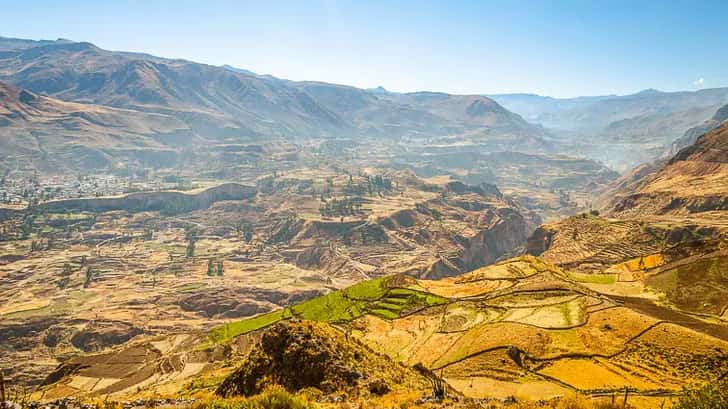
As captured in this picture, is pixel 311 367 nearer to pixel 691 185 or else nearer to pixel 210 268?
Result: pixel 210 268

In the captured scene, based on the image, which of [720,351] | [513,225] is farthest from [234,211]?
[720,351]

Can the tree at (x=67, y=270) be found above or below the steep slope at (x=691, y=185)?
below

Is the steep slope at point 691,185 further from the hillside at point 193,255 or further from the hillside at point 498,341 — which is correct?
the hillside at point 498,341

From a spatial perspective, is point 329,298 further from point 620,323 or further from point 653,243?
point 653,243

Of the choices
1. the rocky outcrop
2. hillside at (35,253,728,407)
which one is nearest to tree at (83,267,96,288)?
hillside at (35,253,728,407)

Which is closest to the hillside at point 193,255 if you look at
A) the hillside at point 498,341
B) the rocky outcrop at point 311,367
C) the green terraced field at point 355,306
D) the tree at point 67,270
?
the tree at point 67,270

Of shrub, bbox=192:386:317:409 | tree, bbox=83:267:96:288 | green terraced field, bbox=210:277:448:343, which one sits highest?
shrub, bbox=192:386:317:409

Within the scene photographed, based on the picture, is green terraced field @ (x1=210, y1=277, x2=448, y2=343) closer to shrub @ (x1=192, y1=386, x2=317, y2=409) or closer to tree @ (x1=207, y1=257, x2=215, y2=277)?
shrub @ (x1=192, y1=386, x2=317, y2=409)

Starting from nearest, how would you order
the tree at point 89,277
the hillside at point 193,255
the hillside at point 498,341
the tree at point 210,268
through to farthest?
the hillside at point 498,341, the hillside at point 193,255, the tree at point 89,277, the tree at point 210,268
